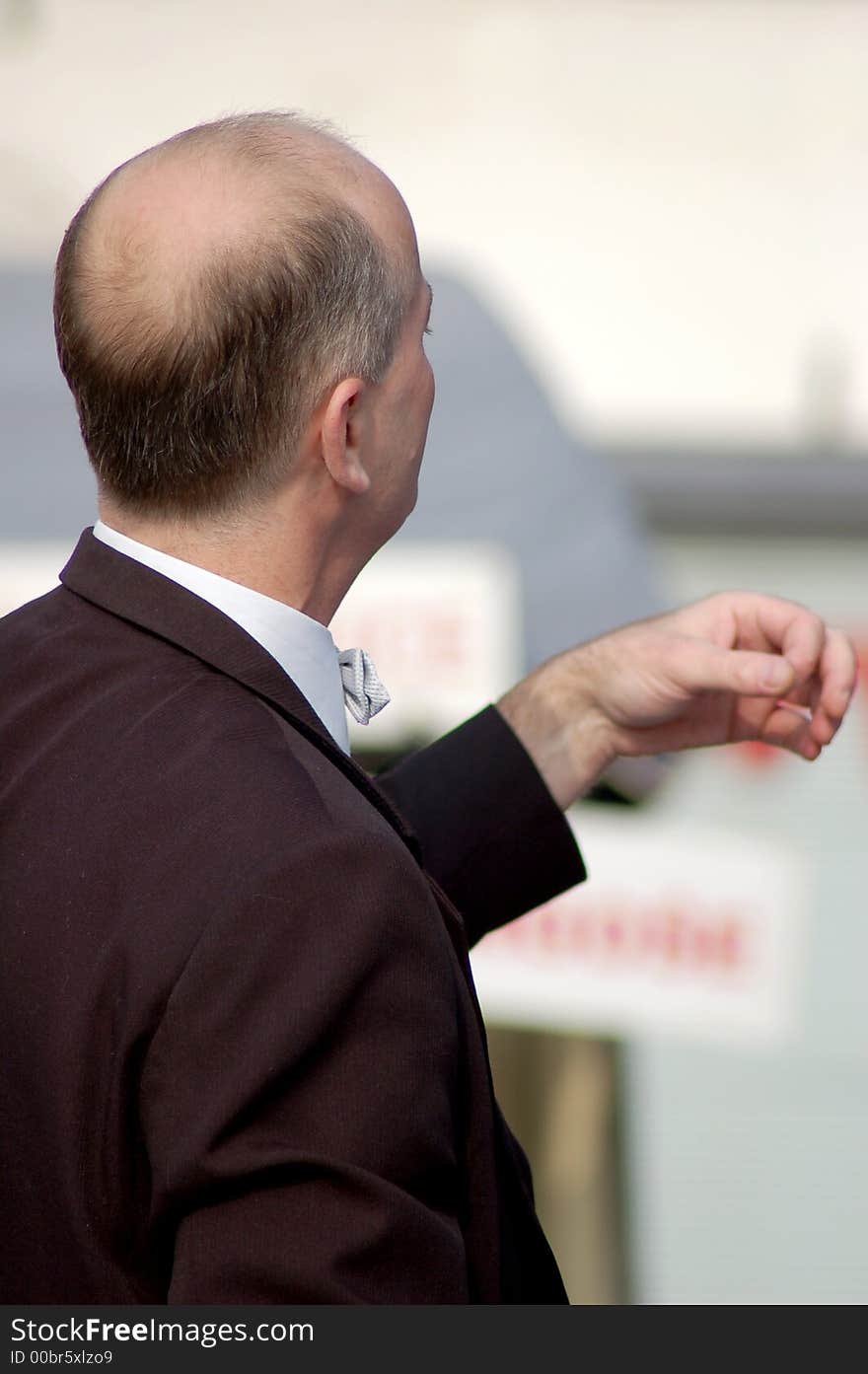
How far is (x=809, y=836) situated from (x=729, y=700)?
386 cm

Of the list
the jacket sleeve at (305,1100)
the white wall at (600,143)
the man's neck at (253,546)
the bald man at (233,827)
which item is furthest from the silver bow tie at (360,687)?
the white wall at (600,143)

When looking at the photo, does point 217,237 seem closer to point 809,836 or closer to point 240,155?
point 240,155

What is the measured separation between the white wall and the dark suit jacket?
462 centimetres

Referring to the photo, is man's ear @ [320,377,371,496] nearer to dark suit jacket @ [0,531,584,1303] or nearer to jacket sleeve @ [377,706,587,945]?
dark suit jacket @ [0,531,584,1303]

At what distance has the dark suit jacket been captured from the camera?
102cm

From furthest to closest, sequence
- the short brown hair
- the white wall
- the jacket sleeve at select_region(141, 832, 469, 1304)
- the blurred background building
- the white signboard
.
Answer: the white wall, the blurred background building, the white signboard, the short brown hair, the jacket sleeve at select_region(141, 832, 469, 1304)

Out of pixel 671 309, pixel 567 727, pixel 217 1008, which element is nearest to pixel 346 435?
pixel 217 1008

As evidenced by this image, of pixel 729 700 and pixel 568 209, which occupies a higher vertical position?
pixel 568 209

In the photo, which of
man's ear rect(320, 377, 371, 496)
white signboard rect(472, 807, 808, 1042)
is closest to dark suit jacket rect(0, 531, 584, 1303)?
man's ear rect(320, 377, 371, 496)

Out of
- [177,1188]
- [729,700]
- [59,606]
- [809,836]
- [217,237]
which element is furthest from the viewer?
[809,836]

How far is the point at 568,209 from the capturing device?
5.71 meters

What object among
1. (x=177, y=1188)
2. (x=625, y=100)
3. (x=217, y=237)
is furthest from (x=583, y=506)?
(x=177, y=1188)

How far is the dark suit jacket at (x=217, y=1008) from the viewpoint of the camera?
1.02m

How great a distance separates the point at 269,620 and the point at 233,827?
23cm
